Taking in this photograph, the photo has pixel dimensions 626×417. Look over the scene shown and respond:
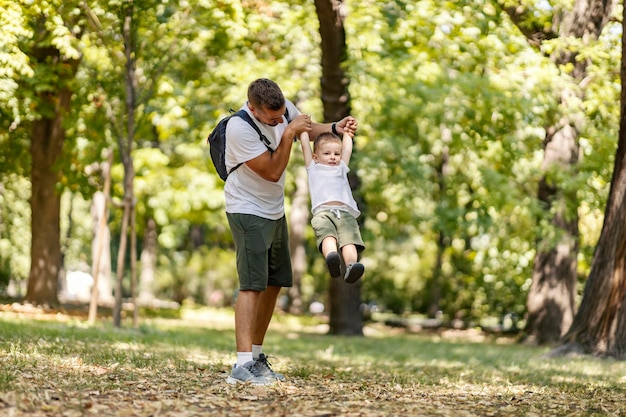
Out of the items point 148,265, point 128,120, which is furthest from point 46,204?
point 148,265

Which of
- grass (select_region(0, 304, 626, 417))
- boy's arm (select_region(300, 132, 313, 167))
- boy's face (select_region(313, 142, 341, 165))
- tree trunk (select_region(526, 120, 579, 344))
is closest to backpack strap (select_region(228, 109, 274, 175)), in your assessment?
boy's arm (select_region(300, 132, 313, 167))

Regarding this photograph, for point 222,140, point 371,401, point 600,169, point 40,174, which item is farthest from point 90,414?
point 40,174

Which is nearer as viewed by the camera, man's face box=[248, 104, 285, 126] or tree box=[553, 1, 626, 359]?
man's face box=[248, 104, 285, 126]

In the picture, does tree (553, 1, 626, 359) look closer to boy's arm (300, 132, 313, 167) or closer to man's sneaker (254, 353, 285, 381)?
boy's arm (300, 132, 313, 167)

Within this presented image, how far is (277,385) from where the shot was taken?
238 inches

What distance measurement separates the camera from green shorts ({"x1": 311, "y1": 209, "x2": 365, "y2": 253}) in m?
6.66

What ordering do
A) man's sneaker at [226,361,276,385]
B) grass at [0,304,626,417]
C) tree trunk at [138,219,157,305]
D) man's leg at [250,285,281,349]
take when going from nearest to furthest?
grass at [0,304,626,417], man's sneaker at [226,361,276,385], man's leg at [250,285,281,349], tree trunk at [138,219,157,305]

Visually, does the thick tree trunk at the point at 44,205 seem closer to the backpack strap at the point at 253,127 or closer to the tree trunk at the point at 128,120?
the tree trunk at the point at 128,120

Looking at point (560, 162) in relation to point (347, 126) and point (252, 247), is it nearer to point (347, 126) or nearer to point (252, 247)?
point (347, 126)

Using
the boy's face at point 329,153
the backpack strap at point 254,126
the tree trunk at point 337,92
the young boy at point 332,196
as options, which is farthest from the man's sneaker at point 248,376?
the tree trunk at point 337,92

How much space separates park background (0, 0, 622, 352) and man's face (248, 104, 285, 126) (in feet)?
20.6

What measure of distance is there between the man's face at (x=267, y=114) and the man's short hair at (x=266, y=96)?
0.03 m

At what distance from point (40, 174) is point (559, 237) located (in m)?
9.60

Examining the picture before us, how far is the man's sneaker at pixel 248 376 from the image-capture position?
6.03m
